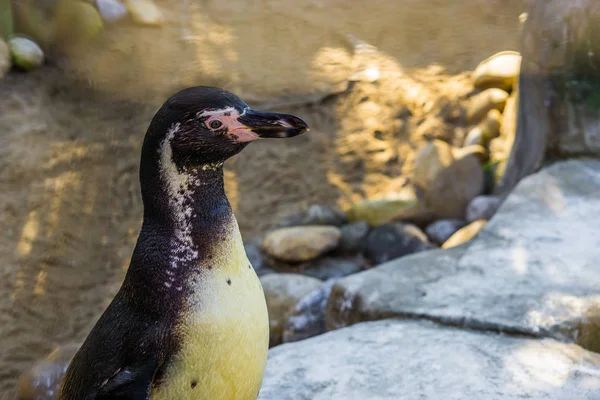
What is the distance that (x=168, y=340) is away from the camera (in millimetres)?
1357

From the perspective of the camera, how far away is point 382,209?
15.2ft

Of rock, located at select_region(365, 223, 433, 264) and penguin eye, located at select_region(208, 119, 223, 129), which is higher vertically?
penguin eye, located at select_region(208, 119, 223, 129)

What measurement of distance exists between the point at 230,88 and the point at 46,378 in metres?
3.88

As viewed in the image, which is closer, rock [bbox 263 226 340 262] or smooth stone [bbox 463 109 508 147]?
rock [bbox 263 226 340 262]

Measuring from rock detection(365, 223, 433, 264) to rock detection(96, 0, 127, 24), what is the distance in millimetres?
4009

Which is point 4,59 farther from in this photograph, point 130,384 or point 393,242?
point 130,384

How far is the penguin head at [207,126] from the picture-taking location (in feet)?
4.56

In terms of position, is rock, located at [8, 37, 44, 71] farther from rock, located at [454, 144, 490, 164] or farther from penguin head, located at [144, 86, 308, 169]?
penguin head, located at [144, 86, 308, 169]

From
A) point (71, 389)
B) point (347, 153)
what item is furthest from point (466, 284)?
point (347, 153)

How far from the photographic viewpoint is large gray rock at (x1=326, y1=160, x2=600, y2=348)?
2230 mm

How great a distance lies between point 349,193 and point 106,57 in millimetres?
2797

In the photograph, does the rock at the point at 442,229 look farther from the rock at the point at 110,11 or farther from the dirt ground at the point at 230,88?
the rock at the point at 110,11

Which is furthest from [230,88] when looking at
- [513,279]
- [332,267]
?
[513,279]

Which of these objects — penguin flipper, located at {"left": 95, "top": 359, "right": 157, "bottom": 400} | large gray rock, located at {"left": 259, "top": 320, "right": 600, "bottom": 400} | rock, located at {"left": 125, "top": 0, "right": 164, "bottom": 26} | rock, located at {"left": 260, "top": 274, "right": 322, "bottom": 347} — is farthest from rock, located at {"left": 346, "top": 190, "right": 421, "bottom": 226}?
rock, located at {"left": 125, "top": 0, "right": 164, "bottom": 26}
